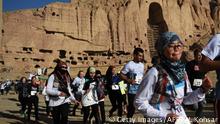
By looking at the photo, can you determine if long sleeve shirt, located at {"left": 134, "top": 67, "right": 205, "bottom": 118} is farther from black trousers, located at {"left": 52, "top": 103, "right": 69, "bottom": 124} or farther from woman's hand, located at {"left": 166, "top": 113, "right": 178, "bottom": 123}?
black trousers, located at {"left": 52, "top": 103, "right": 69, "bottom": 124}

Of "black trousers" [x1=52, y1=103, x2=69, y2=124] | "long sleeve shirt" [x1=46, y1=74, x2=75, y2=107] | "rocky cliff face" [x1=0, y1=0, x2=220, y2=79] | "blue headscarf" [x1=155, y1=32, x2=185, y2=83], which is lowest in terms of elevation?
"black trousers" [x1=52, y1=103, x2=69, y2=124]

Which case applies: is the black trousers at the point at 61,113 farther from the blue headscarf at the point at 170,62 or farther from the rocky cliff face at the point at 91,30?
the rocky cliff face at the point at 91,30

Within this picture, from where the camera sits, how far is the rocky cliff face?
2101 inches

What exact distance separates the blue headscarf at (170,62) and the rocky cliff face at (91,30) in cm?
4436

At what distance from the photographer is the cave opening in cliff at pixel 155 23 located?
67312mm

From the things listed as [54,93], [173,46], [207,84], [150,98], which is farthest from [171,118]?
[54,93]

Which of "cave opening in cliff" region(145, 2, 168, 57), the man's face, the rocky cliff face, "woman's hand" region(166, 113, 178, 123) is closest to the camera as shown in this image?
"woman's hand" region(166, 113, 178, 123)

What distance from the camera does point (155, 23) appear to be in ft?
226

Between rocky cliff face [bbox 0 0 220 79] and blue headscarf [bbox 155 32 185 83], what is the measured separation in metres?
44.4

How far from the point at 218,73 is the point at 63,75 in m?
4.84

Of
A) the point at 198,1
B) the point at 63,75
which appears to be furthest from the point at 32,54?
the point at 63,75

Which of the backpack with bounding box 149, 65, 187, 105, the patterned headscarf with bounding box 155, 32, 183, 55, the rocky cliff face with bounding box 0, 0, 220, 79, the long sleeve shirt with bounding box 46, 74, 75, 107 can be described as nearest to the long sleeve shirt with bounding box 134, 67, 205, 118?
the backpack with bounding box 149, 65, 187, 105

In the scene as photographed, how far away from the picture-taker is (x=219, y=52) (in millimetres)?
4258

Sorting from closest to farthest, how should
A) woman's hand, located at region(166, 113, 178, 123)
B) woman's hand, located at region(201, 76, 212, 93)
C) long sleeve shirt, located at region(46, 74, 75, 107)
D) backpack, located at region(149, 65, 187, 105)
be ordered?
woman's hand, located at region(166, 113, 178, 123)
woman's hand, located at region(201, 76, 212, 93)
backpack, located at region(149, 65, 187, 105)
long sleeve shirt, located at region(46, 74, 75, 107)
